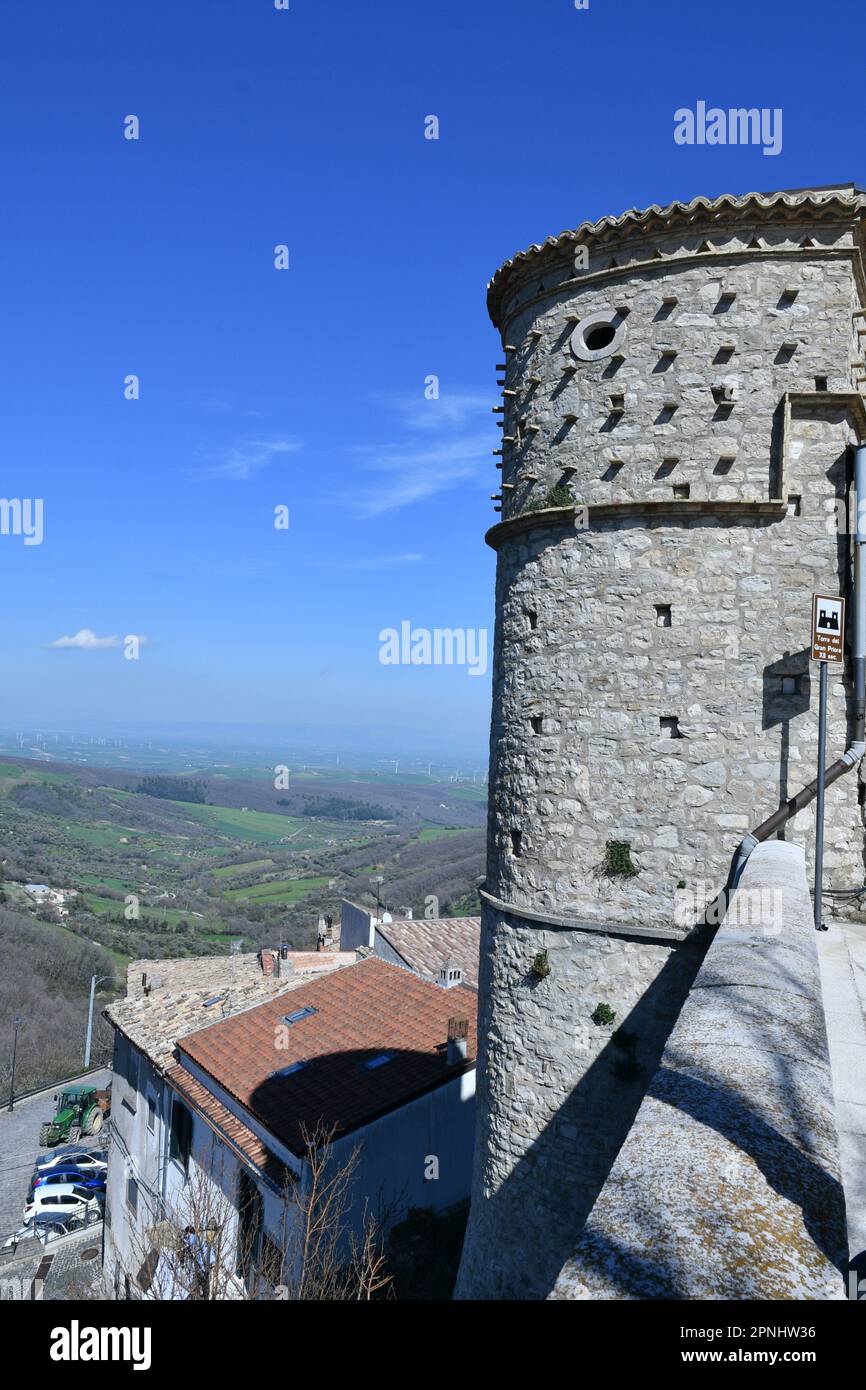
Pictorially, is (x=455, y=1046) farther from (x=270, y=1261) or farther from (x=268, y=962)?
(x=268, y=962)

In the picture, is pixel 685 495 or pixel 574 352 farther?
pixel 574 352

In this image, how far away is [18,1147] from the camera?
3362 centimetres

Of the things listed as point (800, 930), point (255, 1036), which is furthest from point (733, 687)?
point (255, 1036)

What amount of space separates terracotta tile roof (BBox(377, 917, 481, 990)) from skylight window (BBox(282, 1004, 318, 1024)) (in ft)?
27.5

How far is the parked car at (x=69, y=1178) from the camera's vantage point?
25875 millimetres

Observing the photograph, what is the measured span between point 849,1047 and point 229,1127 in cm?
1250

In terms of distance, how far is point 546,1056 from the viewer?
8539mm

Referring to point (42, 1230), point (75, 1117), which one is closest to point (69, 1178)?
point (42, 1230)

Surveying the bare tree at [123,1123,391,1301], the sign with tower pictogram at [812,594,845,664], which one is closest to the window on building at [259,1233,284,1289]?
the bare tree at [123,1123,391,1301]

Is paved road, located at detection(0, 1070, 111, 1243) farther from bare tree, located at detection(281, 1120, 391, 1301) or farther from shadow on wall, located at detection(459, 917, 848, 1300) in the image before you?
shadow on wall, located at detection(459, 917, 848, 1300)

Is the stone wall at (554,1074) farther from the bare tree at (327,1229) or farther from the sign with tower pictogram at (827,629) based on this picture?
the sign with tower pictogram at (827,629)

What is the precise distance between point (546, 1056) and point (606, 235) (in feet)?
26.6
